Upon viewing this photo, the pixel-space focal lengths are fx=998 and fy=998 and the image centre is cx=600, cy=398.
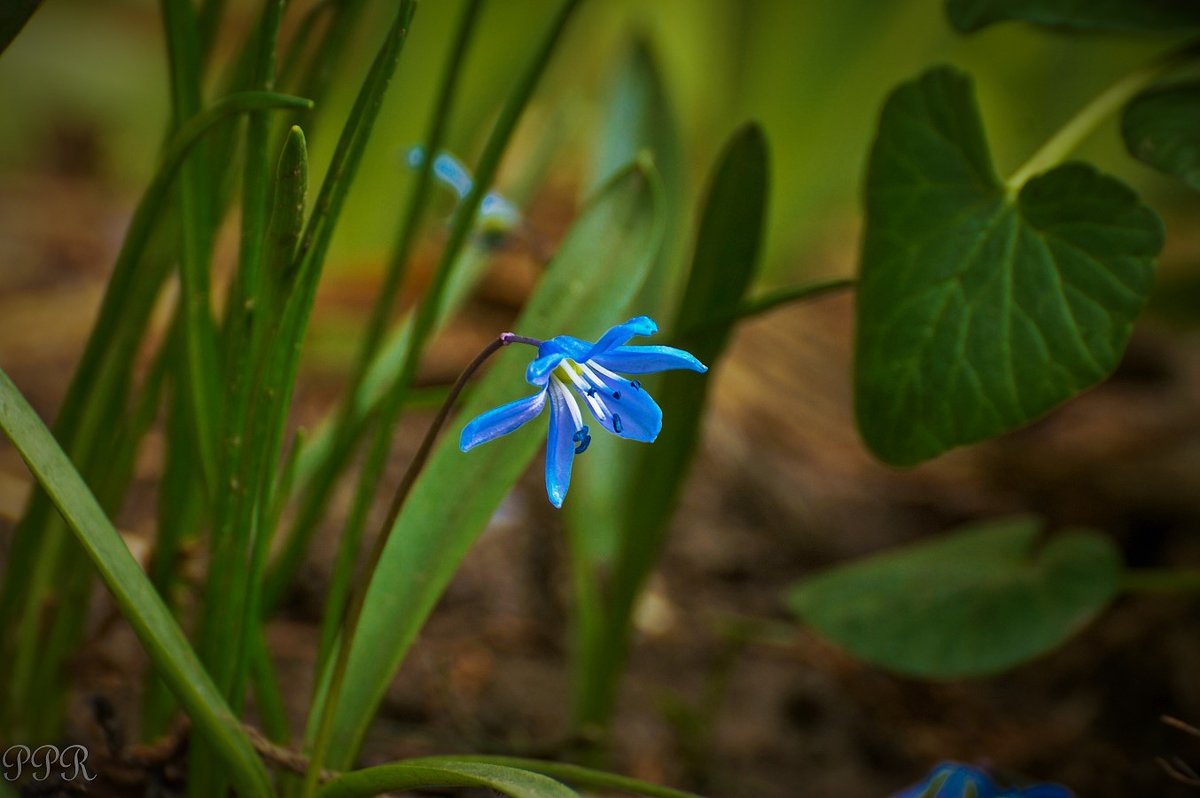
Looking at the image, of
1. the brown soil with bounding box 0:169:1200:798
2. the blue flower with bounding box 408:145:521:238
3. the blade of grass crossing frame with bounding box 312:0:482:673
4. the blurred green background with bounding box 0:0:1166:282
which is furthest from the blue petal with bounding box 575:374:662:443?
the blurred green background with bounding box 0:0:1166:282

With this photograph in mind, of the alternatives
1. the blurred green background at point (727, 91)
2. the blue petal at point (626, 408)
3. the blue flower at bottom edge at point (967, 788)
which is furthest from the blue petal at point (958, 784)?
the blurred green background at point (727, 91)

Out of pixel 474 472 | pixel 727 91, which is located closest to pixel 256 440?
pixel 474 472

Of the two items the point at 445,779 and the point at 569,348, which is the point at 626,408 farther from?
the point at 445,779

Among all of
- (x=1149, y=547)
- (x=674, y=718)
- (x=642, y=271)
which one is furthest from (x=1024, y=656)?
(x=1149, y=547)

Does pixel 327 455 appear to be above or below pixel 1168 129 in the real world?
below

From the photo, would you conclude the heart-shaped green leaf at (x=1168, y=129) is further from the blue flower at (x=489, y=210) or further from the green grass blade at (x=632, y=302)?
the blue flower at (x=489, y=210)

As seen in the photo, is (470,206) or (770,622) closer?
(470,206)

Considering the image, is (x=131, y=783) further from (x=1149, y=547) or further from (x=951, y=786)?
(x=1149, y=547)
